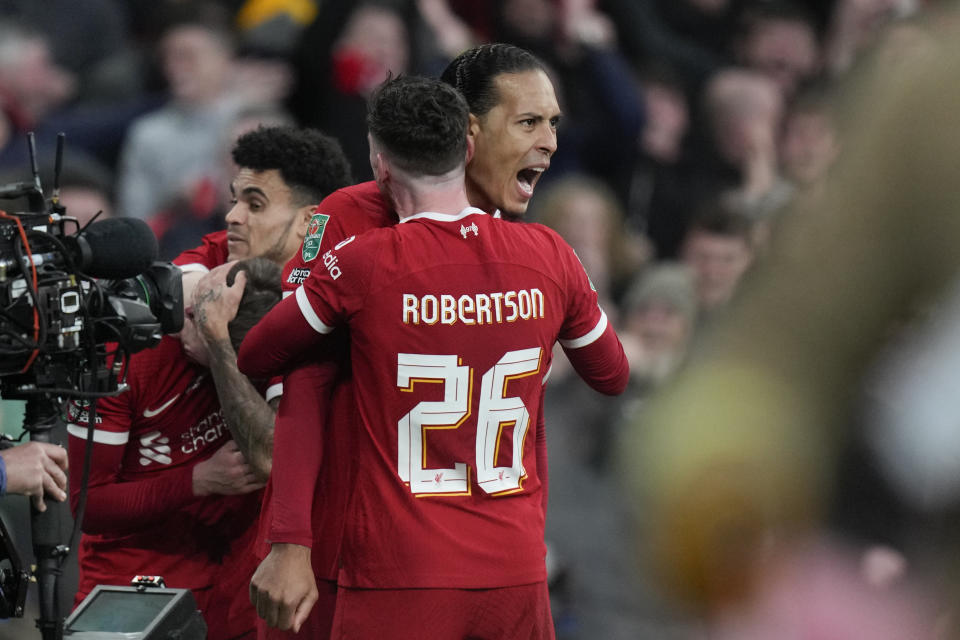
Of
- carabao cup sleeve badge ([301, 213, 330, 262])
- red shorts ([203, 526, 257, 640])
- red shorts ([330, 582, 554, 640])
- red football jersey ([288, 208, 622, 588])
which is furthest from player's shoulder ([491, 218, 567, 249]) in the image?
red shorts ([203, 526, 257, 640])

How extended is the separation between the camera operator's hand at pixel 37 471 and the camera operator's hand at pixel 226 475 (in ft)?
1.67

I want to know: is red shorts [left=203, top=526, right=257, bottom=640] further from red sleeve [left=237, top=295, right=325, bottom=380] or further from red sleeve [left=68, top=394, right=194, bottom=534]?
red sleeve [left=237, top=295, right=325, bottom=380]

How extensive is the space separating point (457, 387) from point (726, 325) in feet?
10.6

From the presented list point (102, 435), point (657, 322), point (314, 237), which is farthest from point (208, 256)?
point (657, 322)

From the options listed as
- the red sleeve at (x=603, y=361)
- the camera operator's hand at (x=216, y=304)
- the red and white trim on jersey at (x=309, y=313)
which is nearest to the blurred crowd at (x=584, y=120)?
the camera operator's hand at (x=216, y=304)

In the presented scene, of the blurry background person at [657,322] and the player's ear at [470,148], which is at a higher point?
the player's ear at [470,148]

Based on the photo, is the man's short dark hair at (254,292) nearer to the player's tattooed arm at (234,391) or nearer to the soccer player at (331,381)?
the player's tattooed arm at (234,391)

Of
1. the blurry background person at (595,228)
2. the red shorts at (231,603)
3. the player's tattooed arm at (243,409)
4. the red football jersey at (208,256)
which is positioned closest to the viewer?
the player's tattooed arm at (243,409)

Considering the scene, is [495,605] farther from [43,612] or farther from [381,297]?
[43,612]

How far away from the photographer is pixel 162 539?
114 inches

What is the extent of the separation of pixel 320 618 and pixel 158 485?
0.72 m

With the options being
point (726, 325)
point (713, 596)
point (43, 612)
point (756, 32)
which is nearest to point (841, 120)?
point (756, 32)

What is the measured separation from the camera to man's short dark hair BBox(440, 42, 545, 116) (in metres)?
2.38

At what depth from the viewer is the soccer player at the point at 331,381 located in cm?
214
